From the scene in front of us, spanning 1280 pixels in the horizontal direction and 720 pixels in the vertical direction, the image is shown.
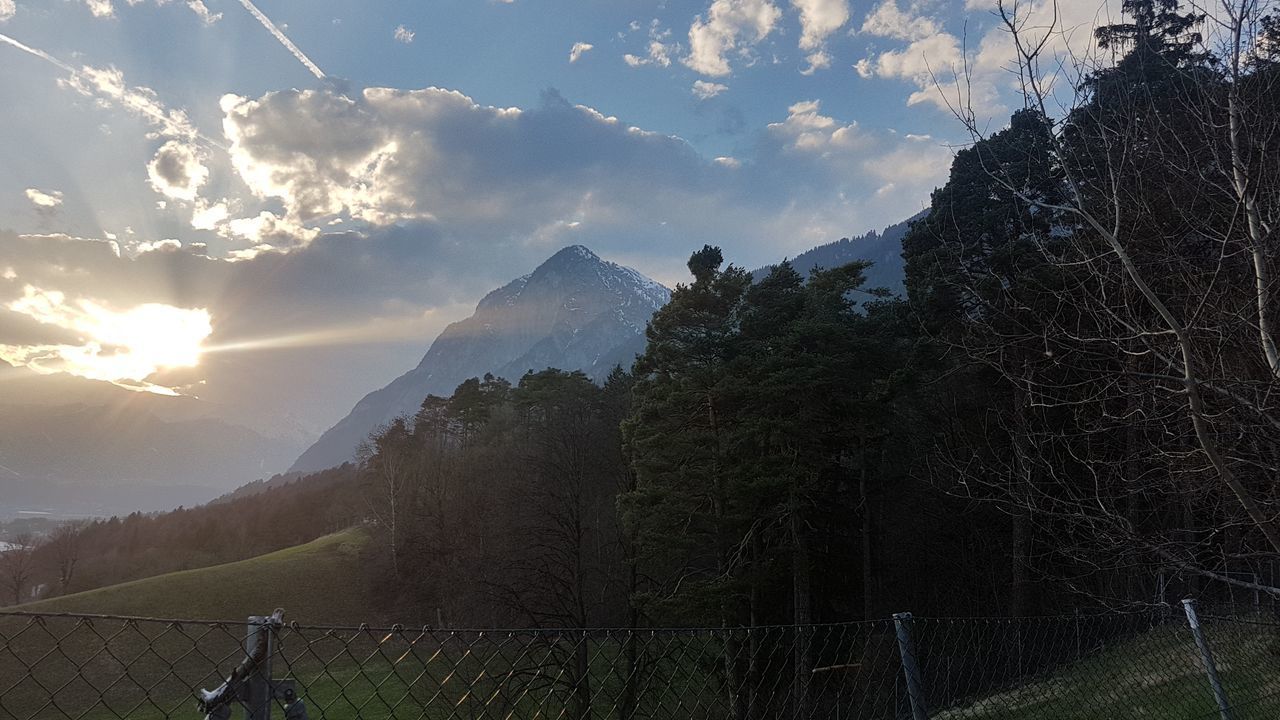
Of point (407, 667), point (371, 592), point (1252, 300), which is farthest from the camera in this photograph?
point (371, 592)

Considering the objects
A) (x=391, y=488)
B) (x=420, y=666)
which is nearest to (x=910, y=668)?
(x=420, y=666)

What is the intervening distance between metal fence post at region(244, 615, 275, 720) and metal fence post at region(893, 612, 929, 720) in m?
3.09

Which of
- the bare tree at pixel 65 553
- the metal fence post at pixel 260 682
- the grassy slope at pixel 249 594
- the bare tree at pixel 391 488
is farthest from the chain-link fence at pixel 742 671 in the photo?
the bare tree at pixel 65 553

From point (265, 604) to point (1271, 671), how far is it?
46.5 metres

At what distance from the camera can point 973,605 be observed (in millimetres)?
26172

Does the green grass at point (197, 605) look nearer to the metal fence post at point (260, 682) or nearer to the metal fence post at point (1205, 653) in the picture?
the metal fence post at point (260, 682)

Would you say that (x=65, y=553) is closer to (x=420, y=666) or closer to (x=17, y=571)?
(x=17, y=571)

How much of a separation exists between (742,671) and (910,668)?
19459 mm

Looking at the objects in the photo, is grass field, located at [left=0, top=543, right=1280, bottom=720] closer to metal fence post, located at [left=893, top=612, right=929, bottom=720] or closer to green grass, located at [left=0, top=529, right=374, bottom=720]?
green grass, located at [left=0, top=529, right=374, bottom=720]

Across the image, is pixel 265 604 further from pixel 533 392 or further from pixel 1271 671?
pixel 1271 671

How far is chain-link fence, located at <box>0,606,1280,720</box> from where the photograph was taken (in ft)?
7.75

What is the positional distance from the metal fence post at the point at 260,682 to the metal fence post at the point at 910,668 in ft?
10.1

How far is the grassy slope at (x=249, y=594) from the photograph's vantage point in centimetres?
3994

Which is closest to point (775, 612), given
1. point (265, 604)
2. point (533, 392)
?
point (533, 392)
